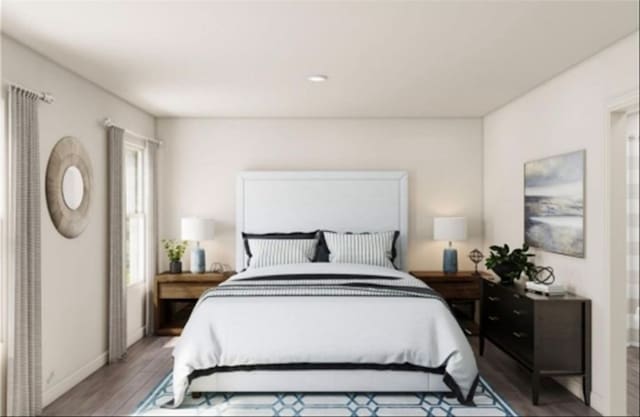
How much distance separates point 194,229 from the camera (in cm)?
534

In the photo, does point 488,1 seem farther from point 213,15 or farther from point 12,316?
point 12,316

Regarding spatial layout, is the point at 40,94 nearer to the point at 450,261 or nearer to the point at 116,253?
the point at 116,253

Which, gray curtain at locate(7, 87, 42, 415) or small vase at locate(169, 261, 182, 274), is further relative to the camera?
small vase at locate(169, 261, 182, 274)

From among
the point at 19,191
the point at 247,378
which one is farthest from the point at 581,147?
the point at 19,191

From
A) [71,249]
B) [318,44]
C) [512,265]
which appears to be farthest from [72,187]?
[512,265]

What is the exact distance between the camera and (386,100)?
4.82 meters

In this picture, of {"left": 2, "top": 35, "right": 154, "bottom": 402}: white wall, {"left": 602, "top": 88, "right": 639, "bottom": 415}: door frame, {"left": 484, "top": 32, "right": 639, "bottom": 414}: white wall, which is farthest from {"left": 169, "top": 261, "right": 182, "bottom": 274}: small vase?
{"left": 602, "top": 88, "right": 639, "bottom": 415}: door frame

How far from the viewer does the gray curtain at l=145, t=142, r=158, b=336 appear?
5.41m

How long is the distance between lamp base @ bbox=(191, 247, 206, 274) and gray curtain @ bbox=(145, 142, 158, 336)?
0.44m

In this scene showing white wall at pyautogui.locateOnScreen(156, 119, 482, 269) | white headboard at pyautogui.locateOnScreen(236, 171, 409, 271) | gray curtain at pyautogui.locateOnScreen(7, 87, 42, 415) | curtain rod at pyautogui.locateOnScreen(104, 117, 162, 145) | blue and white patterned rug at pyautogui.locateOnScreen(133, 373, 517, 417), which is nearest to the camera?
gray curtain at pyautogui.locateOnScreen(7, 87, 42, 415)

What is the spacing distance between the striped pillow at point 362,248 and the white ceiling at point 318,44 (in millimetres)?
1416

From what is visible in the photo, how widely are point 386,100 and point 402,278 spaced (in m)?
1.71

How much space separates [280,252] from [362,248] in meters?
0.83

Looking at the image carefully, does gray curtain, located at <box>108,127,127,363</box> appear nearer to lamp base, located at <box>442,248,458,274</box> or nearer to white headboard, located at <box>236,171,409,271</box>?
white headboard, located at <box>236,171,409,271</box>
